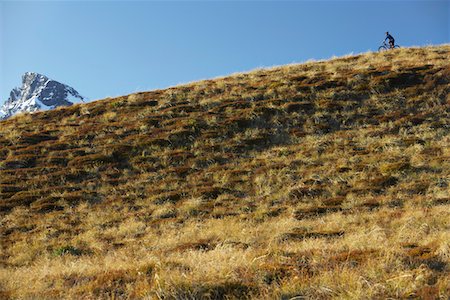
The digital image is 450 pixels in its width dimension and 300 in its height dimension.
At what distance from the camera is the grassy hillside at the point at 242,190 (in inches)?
282

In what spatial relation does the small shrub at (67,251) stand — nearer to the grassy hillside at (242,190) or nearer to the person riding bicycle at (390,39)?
the grassy hillside at (242,190)

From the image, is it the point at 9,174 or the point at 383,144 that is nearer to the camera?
the point at 383,144

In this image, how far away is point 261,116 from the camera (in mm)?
26969

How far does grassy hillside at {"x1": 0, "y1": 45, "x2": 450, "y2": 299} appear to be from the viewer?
23.5 ft

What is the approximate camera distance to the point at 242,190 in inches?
743

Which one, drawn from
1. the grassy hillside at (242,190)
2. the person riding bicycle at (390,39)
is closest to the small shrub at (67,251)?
the grassy hillside at (242,190)

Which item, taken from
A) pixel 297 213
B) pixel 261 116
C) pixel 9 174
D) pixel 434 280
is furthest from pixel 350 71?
pixel 434 280

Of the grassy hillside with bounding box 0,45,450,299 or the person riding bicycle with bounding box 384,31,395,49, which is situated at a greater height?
the person riding bicycle with bounding box 384,31,395,49

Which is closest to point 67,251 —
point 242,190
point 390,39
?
point 242,190

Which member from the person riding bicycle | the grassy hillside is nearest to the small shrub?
the grassy hillside

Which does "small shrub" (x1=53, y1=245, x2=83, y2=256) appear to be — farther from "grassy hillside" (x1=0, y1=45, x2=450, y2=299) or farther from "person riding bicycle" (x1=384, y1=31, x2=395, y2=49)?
"person riding bicycle" (x1=384, y1=31, x2=395, y2=49)

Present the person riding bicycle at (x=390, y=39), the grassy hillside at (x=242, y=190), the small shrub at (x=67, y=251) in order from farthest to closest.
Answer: the person riding bicycle at (x=390, y=39), the small shrub at (x=67, y=251), the grassy hillside at (x=242, y=190)

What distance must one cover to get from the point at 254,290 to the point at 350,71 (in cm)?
3012

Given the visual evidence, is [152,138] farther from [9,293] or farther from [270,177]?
[9,293]
